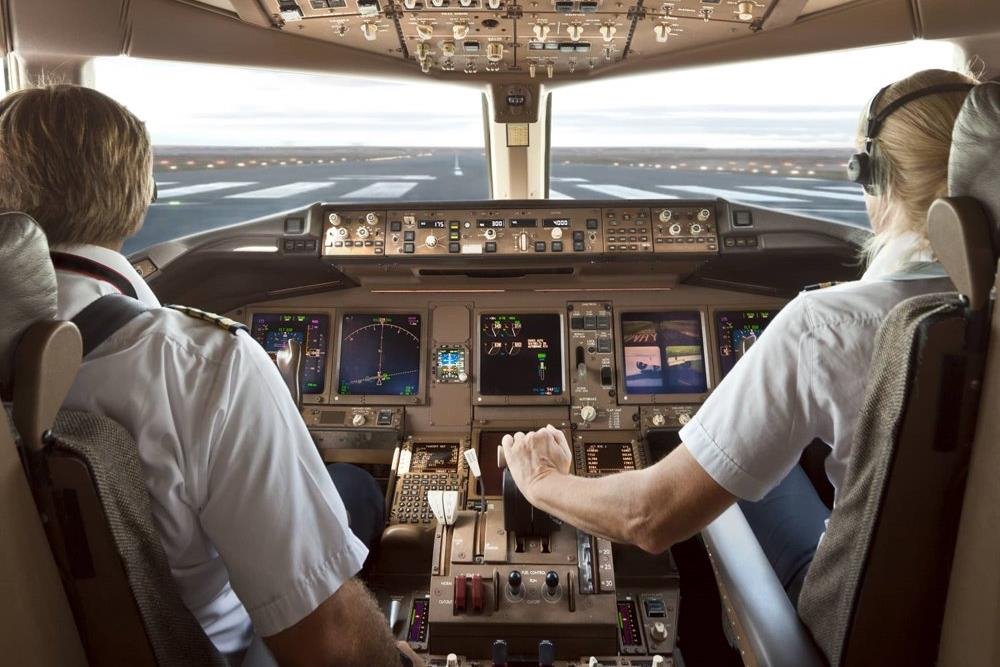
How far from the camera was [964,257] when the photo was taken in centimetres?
88

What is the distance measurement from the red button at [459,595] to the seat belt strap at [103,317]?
1121mm

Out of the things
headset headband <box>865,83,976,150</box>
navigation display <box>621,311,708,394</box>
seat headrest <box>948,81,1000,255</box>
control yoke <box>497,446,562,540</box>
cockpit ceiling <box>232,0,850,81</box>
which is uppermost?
cockpit ceiling <box>232,0,850,81</box>

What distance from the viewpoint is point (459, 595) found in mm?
1899

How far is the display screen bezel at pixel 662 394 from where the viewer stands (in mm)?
2904

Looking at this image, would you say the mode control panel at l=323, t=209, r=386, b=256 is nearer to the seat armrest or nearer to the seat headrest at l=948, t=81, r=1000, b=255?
the seat armrest

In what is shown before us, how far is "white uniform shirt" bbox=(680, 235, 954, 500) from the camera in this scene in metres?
1.14

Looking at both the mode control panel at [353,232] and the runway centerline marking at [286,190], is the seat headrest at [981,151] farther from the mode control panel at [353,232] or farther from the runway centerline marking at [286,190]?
the runway centerline marking at [286,190]

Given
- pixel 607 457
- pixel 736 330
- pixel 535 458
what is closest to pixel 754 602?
pixel 535 458

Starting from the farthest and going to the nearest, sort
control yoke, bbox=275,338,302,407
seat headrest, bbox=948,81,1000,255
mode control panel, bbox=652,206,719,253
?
mode control panel, bbox=652,206,719,253 < control yoke, bbox=275,338,302,407 < seat headrest, bbox=948,81,1000,255

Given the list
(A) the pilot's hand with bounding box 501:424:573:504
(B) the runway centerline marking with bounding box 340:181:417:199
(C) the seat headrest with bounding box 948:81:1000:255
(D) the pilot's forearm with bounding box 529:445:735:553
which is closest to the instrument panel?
(A) the pilot's hand with bounding box 501:424:573:504

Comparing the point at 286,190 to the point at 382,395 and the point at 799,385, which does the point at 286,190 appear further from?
the point at 799,385

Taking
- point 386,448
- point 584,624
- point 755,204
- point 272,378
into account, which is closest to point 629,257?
point 755,204

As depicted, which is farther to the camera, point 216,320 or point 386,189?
point 386,189

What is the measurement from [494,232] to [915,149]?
169 centimetres
